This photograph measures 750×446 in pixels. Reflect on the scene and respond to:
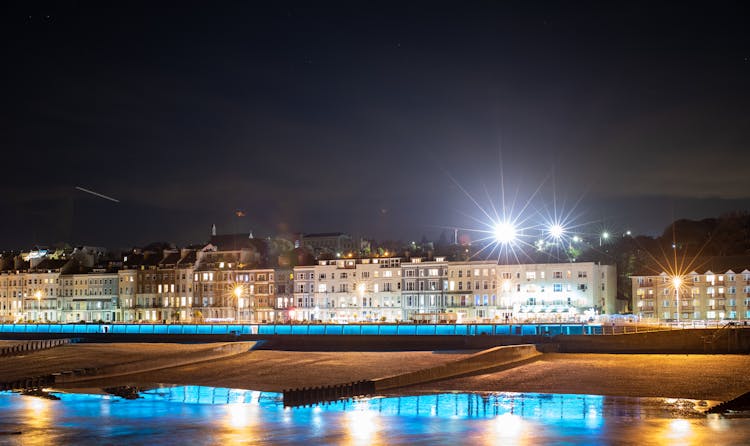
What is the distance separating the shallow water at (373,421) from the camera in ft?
110

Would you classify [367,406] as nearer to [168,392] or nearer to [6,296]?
[168,392]

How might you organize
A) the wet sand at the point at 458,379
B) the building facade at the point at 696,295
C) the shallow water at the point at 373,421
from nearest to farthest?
1. the shallow water at the point at 373,421
2. the wet sand at the point at 458,379
3. the building facade at the point at 696,295

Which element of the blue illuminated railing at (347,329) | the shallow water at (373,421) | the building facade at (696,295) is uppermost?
the building facade at (696,295)

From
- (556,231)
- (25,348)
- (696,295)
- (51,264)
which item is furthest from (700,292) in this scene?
(51,264)

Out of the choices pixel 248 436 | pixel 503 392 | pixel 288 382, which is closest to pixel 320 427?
pixel 248 436

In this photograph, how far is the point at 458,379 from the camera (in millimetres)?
52875

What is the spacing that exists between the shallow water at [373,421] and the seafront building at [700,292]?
71973 millimetres

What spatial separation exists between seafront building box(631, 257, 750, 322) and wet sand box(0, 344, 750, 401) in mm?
46058

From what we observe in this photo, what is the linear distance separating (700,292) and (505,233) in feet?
88.7

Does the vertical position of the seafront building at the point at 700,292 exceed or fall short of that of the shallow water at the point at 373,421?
it exceeds it

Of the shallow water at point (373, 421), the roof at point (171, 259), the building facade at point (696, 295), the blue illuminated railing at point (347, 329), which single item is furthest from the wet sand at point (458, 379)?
the roof at point (171, 259)

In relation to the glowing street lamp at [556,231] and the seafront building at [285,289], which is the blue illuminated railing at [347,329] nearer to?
the seafront building at [285,289]

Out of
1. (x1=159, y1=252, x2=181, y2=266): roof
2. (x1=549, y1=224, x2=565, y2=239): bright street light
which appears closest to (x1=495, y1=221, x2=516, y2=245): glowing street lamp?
(x1=549, y1=224, x2=565, y2=239): bright street light

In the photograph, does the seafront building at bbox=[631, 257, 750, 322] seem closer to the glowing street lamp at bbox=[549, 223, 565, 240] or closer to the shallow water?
the glowing street lamp at bbox=[549, 223, 565, 240]
